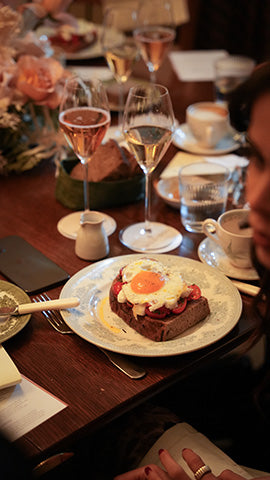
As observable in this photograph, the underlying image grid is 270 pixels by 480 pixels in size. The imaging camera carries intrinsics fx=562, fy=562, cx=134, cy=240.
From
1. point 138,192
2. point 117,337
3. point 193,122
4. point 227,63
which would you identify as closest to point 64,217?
point 138,192

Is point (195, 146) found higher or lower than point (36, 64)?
lower

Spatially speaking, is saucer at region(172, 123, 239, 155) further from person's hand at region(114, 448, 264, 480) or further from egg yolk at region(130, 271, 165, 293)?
person's hand at region(114, 448, 264, 480)

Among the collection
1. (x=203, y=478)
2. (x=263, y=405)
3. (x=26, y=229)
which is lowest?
(x=263, y=405)

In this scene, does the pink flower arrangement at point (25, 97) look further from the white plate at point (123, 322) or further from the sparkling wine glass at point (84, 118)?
the white plate at point (123, 322)

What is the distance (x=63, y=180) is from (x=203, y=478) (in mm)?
790

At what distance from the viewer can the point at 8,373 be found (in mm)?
899

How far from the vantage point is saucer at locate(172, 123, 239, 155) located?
5.71ft

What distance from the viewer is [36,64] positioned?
1.60m

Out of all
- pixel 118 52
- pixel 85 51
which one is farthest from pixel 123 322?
pixel 85 51

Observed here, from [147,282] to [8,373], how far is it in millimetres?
295

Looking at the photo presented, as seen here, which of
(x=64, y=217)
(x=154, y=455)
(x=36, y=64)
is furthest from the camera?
(x=36, y=64)

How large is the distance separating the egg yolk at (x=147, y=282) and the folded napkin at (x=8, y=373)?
253mm

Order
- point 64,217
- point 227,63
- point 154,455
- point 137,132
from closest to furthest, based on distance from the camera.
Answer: point 154,455 < point 137,132 < point 64,217 < point 227,63

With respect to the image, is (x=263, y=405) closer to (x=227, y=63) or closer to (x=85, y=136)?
(x=85, y=136)
